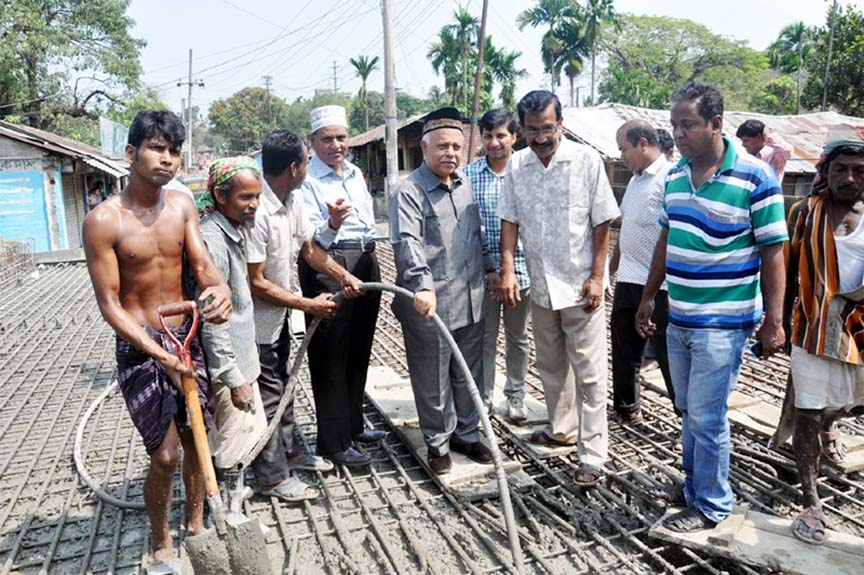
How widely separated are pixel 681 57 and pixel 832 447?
137 feet

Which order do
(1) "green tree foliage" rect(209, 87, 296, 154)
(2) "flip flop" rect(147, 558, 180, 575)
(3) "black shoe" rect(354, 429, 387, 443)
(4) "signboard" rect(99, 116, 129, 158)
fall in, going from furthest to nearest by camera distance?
(1) "green tree foliage" rect(209, 87, 296, 154), (4) "signboard" rect(99, 116, 129, 158), (3) "black shoe" rect(354, 429, 387, 443), (2) "flip flop" rect(147, 558, 180, 575)

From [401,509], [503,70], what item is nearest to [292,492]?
[401,509]

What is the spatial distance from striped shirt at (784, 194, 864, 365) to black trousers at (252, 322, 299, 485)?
2.34 m

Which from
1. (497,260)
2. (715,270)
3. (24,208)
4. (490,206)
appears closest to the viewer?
(715,270)

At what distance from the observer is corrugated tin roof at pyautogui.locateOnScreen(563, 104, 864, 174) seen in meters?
14.7

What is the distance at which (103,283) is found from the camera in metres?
2.44

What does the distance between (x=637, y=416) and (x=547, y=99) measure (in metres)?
2.12

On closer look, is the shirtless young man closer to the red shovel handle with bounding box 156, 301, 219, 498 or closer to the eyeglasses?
the red shovel handle with bounding box 156, 301, 219, 498

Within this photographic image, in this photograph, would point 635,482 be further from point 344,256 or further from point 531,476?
point 344,256

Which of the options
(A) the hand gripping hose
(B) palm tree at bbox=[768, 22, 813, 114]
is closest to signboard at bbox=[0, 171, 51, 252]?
(A) the hand gripping hose

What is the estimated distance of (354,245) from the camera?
11.8ft

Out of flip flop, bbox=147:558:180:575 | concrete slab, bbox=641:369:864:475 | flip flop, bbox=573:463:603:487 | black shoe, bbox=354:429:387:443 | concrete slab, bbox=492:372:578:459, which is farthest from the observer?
black shoe, bbox=354:429:387:443

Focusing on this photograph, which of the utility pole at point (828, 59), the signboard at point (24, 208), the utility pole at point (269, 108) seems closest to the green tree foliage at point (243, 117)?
the utility pole at point (269, 108)

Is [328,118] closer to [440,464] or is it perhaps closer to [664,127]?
[440,464]
